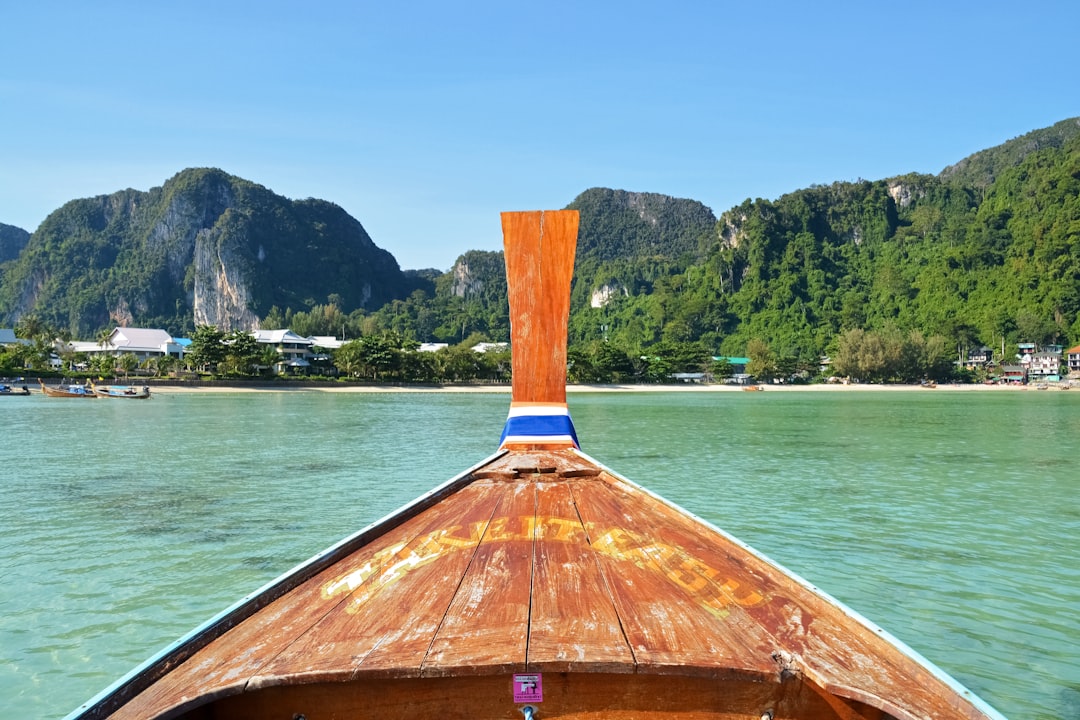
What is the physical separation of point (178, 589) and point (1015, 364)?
349 feet

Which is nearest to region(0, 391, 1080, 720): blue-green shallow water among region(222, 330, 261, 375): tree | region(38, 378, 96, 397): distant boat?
region(38, 378, 96, 397): distant boat

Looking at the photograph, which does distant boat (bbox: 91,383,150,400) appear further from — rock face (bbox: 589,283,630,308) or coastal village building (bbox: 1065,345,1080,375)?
rock face (bbox: 589,283,630,308)

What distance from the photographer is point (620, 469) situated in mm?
14023

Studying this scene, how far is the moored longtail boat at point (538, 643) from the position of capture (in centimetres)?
180

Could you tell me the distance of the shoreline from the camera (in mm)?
59688

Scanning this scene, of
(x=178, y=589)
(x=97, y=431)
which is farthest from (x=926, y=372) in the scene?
(x=178, y=589)

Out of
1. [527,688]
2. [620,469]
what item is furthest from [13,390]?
[527,688]

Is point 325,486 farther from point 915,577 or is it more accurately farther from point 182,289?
point 182,289

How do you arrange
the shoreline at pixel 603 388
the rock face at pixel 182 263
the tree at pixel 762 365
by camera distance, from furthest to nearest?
1. the rock face at pixel 182 263
2. the tree at pixel 762 365
3. the shoreline at pixel 603 388

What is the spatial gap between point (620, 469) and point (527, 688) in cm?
1234

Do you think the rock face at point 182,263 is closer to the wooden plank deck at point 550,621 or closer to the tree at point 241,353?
the tree at point 241,353

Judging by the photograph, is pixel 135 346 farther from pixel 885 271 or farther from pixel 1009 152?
pixel 1009 152

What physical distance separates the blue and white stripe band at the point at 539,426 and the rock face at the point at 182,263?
15938 centimetres

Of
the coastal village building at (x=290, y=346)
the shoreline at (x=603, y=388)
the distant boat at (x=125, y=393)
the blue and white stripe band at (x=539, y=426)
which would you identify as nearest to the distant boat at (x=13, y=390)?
the distant boat at (x=125, y=393)
